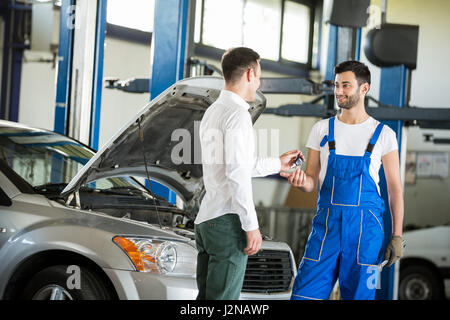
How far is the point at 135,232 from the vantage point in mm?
3256

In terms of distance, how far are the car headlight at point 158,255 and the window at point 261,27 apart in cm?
837

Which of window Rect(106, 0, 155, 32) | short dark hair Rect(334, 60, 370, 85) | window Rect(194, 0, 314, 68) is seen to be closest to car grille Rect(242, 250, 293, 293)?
short dark hair Rect(334, 60, 370, 85)

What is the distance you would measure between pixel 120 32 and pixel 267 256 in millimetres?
7224

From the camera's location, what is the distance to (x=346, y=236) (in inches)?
120

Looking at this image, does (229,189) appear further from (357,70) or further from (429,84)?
(429,84)

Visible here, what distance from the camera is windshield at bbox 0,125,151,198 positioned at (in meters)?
4.05

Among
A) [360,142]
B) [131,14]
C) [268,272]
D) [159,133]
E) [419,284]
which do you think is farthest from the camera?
[131,14]

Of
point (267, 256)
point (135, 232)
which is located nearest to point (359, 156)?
point (267, 256)

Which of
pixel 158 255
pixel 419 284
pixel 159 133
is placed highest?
pixel 159 133

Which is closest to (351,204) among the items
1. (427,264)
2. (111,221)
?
(111,221)

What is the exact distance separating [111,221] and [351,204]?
46.9 inches

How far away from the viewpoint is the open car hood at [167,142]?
3465 millimetres
